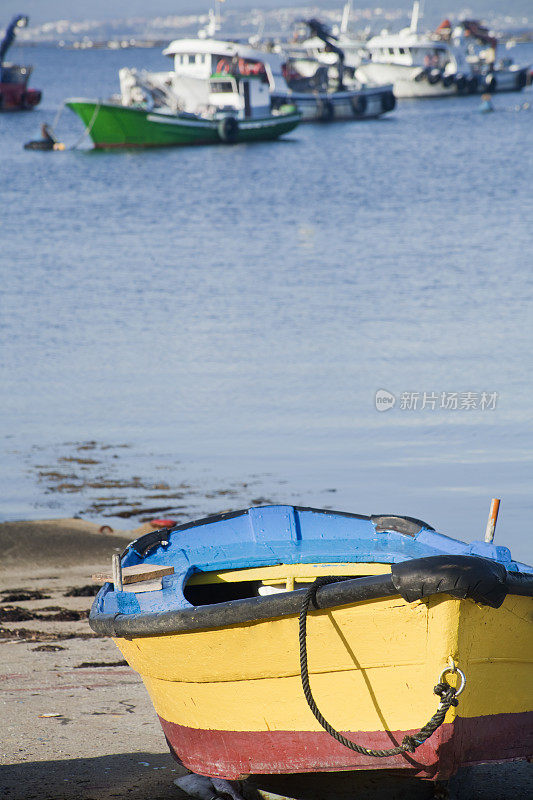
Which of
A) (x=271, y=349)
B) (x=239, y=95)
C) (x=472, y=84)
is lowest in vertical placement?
(x=472, y=84)

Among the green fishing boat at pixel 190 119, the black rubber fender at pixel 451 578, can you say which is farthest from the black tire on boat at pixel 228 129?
the black rubber fender at pixel 451 578

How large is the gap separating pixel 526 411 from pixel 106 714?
274 inches

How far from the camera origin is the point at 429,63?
228 feet

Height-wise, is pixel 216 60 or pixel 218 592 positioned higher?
pixel 218 592

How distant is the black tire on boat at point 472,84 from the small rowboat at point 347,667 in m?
70.2

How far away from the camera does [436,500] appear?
862 centimetres

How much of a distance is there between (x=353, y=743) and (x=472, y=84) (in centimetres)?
7163

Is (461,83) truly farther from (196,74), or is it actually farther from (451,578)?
(451,578)

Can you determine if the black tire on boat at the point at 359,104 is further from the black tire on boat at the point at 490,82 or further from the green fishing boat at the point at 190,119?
the black tire on boat at the point at 490,82

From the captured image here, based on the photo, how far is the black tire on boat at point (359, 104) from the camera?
5581cm

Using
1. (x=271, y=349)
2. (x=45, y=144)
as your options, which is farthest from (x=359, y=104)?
(x=271, y=349)

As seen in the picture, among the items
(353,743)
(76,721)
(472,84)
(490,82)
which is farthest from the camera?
(490,82)

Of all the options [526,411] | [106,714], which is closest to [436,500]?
[526,411]

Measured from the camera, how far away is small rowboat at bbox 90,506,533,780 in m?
3.79
